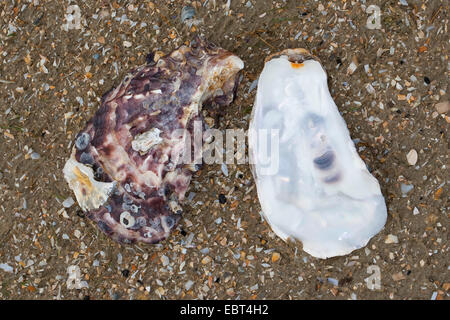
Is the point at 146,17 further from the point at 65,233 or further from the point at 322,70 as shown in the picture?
the point at 65,233

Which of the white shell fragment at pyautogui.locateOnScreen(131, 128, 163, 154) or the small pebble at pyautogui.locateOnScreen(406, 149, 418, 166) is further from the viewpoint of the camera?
the small pebble at pyautogui.locateOnScreen(406, 149, 418, 166)

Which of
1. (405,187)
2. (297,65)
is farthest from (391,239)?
(297,65)

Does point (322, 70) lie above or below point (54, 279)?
above

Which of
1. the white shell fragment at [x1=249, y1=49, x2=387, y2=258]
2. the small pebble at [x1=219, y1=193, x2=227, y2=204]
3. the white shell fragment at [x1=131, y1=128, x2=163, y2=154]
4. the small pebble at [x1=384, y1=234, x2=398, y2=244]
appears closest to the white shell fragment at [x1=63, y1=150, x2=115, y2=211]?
the white shell fragment at [x1=131, y1=128, x2=163, y2=154]

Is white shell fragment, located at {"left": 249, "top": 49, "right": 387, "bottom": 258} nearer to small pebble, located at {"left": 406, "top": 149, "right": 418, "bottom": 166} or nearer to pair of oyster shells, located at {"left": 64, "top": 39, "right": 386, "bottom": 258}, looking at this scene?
pair of oyster shells, located at {"left": 64, "top": 39, "right": 386, "bottom": 258}

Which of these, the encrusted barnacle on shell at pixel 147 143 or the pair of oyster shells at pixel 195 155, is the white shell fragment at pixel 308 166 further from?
the encrusted barnacle on shell at pixel 147 143
